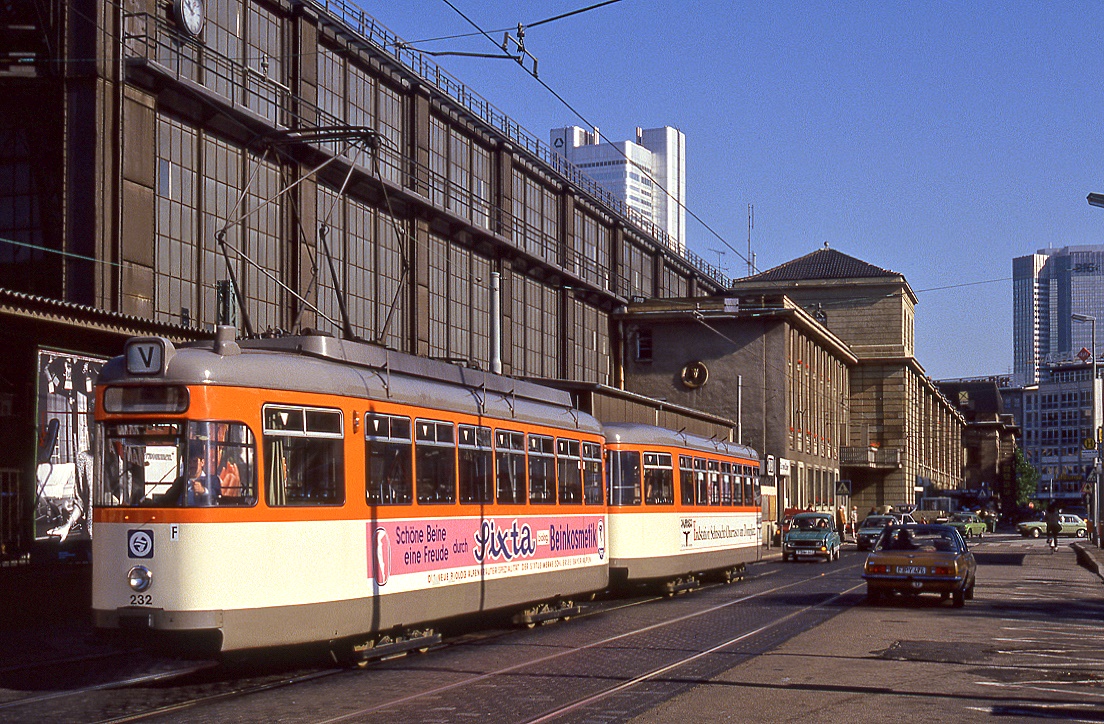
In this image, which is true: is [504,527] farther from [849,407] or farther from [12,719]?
[849,407]

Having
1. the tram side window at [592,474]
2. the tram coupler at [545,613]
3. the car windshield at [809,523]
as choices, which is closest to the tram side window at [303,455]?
the tram coupler at [545,613]

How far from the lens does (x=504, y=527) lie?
1859cm

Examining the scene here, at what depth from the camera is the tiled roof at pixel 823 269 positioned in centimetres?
10238

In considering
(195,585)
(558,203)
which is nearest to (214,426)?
(195,585)

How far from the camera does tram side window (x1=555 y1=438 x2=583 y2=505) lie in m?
20.9

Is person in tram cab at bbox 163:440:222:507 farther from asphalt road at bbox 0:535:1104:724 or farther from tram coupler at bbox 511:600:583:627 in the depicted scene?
tram coupler at bbox 511:600:583:627

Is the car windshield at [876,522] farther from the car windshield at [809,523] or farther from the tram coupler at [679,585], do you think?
the tram coupler at [679,585]

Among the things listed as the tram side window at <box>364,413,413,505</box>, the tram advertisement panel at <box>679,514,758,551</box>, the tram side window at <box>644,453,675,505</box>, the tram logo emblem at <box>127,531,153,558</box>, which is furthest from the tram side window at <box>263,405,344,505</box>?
the tram advertisement panel at <box>679,514,758,551</box>

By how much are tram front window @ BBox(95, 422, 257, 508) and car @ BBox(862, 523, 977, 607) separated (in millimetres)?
14127

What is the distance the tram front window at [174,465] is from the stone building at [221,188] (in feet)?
9.90

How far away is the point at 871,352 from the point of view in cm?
10062

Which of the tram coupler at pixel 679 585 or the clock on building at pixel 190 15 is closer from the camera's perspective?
the tram coupler at pixel 679 585

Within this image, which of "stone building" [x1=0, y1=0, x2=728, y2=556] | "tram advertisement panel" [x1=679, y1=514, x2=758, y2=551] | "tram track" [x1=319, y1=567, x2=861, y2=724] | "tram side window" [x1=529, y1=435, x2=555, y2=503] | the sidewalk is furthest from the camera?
the sidewalk

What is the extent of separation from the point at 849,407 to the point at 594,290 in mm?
43281
